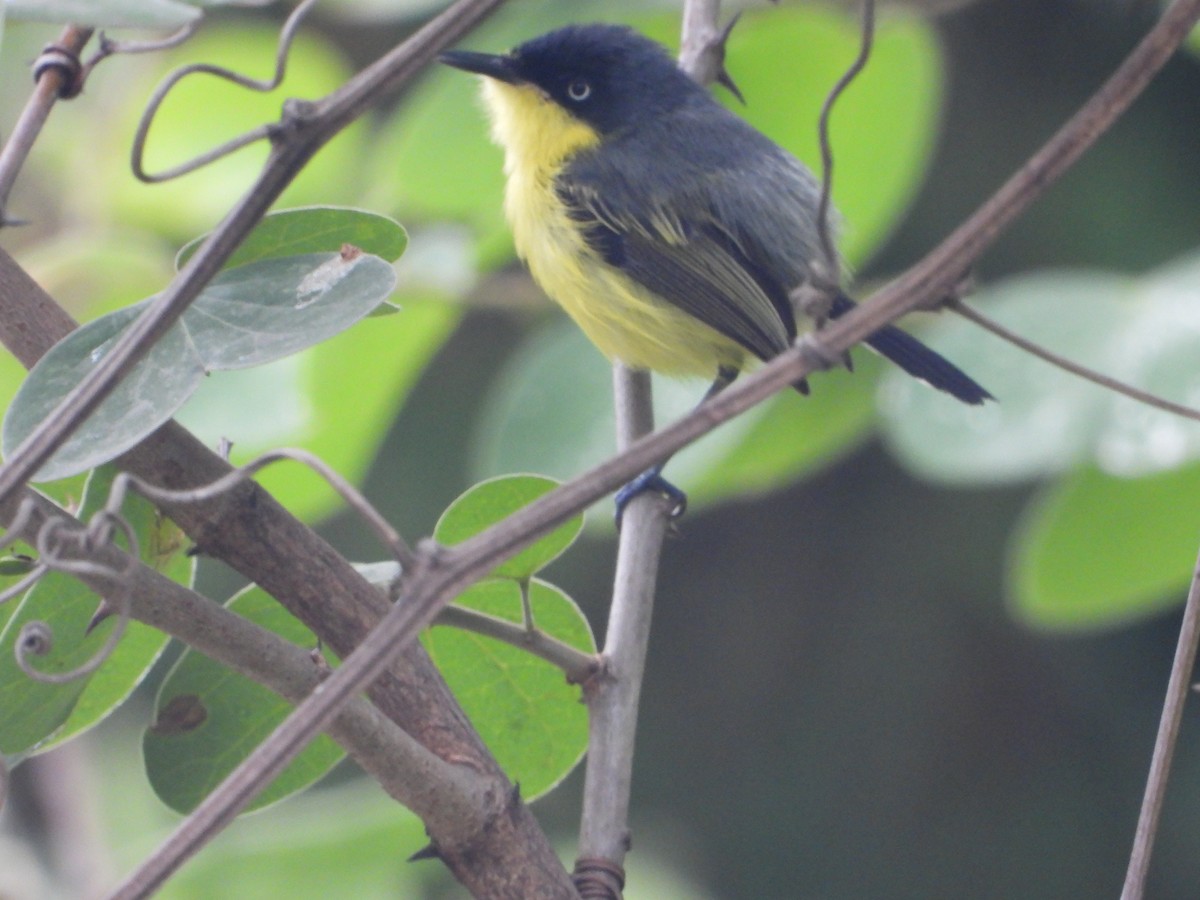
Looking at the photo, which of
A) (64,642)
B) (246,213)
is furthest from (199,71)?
(64,642)

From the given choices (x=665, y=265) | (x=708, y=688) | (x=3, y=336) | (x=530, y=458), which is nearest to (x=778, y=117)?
(x=665, y=265)

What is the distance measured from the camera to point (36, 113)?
1161mm

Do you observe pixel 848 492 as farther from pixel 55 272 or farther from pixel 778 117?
pixel 55 272

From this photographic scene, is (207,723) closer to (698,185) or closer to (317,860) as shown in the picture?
(317,860)

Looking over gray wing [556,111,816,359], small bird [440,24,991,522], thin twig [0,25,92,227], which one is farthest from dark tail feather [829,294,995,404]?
thin twig [0,25,92,227]

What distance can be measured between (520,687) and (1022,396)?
1099 mm

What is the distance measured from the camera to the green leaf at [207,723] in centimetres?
132

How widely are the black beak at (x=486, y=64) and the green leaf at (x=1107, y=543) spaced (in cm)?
129

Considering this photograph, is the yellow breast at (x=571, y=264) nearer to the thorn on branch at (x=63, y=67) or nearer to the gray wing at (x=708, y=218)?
the gray wing at (x=708, y=218)

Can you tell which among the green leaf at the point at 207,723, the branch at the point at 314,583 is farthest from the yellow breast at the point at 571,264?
the branch at the point at 314,583

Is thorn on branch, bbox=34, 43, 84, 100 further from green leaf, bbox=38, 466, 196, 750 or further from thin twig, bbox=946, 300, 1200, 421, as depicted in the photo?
thin twig, bbox=946, 300, 1200, 421

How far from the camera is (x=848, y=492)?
470cm

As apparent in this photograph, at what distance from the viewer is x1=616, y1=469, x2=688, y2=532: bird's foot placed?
180cm

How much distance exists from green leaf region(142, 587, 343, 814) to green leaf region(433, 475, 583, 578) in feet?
0.61
